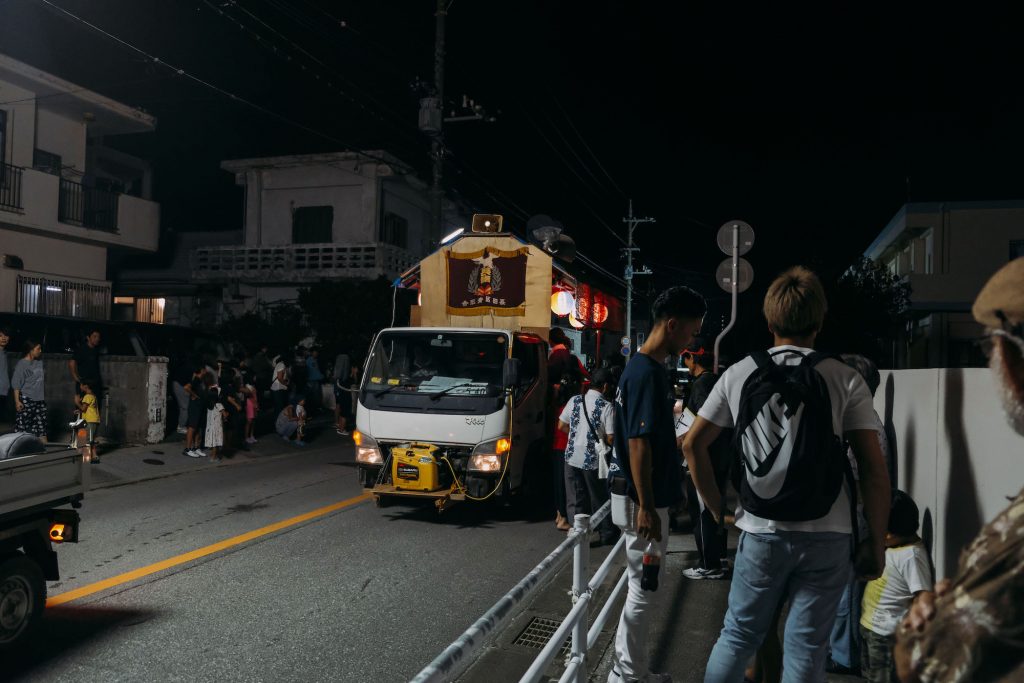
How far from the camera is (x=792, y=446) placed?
8.20 feet

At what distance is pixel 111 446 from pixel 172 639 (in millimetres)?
8676

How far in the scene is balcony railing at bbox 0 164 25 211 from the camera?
14.8 m

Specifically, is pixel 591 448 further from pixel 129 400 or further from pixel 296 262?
pixel 296 262

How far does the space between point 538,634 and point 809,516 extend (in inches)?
96.9

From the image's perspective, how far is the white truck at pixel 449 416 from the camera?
280 inches

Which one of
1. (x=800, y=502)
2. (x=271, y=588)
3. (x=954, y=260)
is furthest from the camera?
(x=954, y=260)

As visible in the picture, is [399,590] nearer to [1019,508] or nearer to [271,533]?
[271,533]

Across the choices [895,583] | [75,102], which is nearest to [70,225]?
[75,102]

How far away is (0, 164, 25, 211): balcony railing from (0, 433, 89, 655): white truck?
13574 millimetres

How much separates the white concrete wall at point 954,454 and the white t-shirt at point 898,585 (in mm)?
246

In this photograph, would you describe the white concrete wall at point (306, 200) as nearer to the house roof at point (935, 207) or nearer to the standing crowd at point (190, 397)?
the standing crowd at point (190, 397)

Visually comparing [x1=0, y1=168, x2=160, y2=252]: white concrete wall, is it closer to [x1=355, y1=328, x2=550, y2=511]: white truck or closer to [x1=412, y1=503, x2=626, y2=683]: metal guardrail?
[x1=355, y1=328, x2=550, y2=511]: white truck

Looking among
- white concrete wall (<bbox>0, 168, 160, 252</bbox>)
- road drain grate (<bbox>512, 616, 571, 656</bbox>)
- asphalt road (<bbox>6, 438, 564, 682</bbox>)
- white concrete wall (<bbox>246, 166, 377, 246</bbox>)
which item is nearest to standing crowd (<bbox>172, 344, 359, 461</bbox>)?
asphalt road (<bbox>6, 438, 564, 682</bbox>)

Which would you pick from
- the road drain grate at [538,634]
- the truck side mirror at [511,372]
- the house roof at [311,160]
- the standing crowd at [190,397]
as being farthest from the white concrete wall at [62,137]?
the road drain grate at [538,634]
